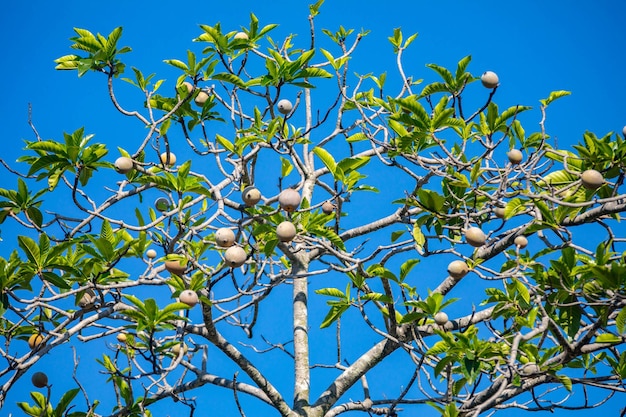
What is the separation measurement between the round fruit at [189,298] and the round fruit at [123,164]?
0.87 m

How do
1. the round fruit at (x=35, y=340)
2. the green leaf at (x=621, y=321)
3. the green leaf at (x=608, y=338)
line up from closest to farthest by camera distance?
the green leaf at (x=621, y=321)
the green leaf at (x=608, y=338)
the round fruit at (x=35, y=340)

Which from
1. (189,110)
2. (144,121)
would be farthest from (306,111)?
(144,121)

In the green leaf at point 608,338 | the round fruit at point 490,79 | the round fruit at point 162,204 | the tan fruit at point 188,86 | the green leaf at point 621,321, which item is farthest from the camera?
the round fruit at point 162,204

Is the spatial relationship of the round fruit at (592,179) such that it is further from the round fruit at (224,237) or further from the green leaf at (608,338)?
the round fruit at (224,237)

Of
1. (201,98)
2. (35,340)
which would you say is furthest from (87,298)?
(201,98)

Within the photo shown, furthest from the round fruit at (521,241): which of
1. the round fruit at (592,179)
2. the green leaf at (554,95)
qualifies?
the green leaf at (554,95)

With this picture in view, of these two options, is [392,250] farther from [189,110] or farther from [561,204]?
[189,110]

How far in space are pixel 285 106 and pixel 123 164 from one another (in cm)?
101

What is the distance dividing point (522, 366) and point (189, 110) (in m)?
2.46

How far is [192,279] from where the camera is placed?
3.74 metres

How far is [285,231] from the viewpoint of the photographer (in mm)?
3633

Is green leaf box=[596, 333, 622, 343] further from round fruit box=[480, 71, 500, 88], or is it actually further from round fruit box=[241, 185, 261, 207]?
round fruit box=[241, 185, 261, 207]

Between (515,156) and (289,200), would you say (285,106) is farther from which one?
(515,156)

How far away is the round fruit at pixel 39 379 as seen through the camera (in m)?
4.50
